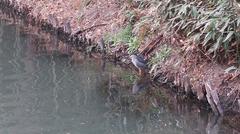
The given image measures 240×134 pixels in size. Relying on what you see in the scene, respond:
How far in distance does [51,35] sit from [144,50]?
4.61 meters

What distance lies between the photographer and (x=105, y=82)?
34.3 ft

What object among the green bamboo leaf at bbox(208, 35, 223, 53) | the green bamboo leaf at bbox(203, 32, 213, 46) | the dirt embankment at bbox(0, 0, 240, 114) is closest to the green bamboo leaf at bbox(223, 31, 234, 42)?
the green bamboo leaf at bbox(208, 35, 223, 53)

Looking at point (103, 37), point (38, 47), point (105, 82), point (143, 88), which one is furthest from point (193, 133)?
point (38, 47)

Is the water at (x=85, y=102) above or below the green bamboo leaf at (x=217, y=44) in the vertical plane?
below

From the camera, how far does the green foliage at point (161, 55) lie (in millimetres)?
10031

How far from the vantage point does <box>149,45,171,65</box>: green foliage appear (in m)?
10.0

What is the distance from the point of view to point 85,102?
362 inches

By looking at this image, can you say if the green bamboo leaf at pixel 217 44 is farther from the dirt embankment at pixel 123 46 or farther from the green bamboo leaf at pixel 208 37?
the dirt embankment at pixel 123 46

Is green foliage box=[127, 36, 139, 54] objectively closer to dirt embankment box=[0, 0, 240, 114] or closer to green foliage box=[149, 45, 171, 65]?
dirt embankment box=[0, 0, 240, 114]

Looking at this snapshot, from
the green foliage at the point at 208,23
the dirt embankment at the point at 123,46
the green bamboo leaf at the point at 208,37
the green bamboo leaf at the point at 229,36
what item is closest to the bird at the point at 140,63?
the dirt embankment at the point at 123,46

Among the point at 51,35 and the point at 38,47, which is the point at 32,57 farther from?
the point at 51,35

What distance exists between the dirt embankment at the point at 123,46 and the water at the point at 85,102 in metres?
0.32

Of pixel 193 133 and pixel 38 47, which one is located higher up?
pixel 38 47

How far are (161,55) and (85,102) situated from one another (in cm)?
190
